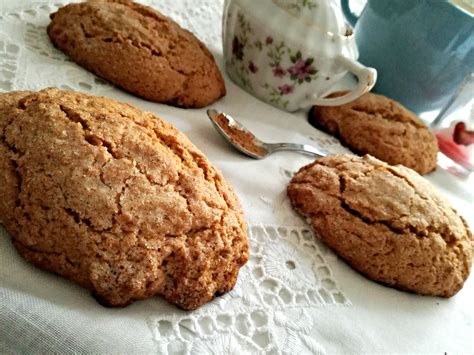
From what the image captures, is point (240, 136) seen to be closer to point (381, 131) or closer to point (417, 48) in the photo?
point (381, 131)

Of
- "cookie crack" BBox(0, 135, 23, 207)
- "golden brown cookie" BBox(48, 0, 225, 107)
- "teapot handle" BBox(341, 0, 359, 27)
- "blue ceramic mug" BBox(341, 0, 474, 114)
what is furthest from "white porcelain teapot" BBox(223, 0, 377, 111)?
"cookie crack" BBox(0, 135, 23, 207)

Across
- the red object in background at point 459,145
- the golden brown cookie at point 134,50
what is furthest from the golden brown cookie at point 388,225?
the red object in background at point 459,145

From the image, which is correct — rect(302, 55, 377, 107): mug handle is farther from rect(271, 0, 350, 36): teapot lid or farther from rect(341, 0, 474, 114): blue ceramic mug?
rect(341, 0, 474, 114): blue ceramic mug

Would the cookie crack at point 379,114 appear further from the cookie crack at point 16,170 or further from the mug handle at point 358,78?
the cookie crack at point 16,170

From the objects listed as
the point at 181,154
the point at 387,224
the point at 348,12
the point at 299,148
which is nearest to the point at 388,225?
the point at 387,224

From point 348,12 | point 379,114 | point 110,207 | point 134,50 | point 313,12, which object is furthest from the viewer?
point 348,12

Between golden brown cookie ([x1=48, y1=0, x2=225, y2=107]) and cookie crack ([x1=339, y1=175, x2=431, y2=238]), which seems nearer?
cookie crack ([x1=339, y1=175, x2=431, y2=238])
